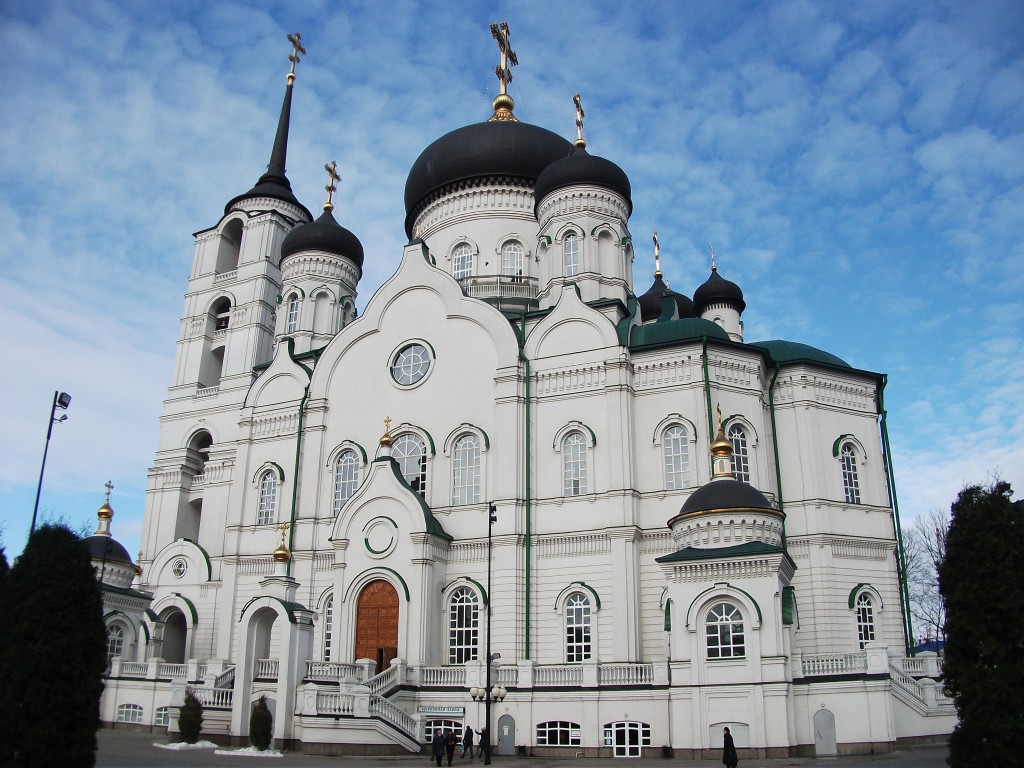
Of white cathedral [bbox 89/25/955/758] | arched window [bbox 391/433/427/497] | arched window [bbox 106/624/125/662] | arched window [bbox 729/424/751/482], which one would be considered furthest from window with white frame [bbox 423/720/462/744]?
arched window [bbox 106/624/125/662]

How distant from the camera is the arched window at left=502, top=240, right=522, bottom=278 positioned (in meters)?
32.9

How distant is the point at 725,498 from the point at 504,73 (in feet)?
73.8

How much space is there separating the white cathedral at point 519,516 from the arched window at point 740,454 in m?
0.08

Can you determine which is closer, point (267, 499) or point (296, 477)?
point (296, 477)

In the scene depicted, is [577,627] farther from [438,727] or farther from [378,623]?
[378,623]

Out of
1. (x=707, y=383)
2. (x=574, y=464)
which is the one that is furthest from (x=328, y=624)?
(x=707, y=383)

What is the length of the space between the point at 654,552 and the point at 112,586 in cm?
1711

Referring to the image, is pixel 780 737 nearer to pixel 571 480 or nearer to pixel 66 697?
pixel 571 480

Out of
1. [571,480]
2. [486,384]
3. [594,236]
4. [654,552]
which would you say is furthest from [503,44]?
[654,552]

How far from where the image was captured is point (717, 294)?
32.9 meters

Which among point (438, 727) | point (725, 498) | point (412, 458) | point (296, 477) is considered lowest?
point (438, 727)

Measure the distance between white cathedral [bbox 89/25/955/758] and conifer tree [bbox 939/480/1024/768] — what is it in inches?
265

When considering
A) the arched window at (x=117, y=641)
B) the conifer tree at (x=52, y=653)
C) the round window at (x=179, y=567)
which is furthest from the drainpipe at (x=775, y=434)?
the arched window at (x=117, y=641)

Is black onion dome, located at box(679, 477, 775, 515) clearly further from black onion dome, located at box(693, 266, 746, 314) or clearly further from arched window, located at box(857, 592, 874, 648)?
black onion dome, located at box(693, 266, 746, 314)
